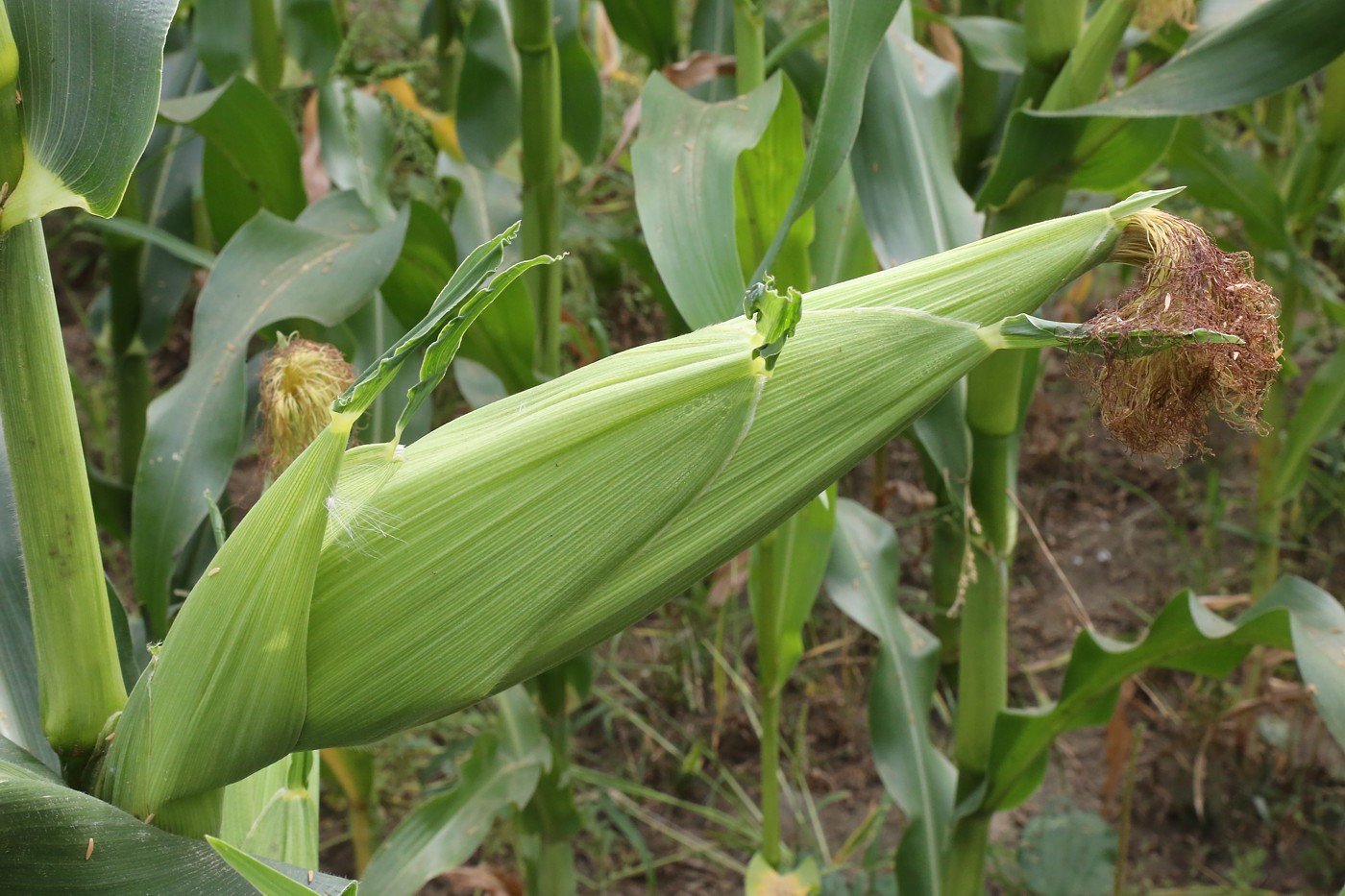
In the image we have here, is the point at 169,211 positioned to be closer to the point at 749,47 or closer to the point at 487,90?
the point at 487,90

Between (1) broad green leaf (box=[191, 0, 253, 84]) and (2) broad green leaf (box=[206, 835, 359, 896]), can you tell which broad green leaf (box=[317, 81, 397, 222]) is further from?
(2) broad green leaf (box=[206, 835, 359, 896])

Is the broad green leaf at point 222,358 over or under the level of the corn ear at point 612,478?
under

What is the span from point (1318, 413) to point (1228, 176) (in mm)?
416

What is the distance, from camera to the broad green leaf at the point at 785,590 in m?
1.23

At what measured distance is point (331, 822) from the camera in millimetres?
2064

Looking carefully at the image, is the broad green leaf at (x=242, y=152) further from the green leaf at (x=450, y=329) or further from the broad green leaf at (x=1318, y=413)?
the broad green leaf at (x=1318, y=413)

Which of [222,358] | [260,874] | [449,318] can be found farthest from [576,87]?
[260,874]

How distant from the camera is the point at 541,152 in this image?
116 cm

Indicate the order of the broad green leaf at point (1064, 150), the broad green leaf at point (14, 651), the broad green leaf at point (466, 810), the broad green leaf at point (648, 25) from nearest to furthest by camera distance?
the broad green leaf at point (14, 651) → the broad green leaf at point (1064, 150) → the broad green leaf at point (466, 810) → the broad green leaf at point (648, 25)

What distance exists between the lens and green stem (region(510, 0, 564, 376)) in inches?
43.1

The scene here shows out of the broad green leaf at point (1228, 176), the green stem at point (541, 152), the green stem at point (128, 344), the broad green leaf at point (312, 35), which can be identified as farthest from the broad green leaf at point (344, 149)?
the broad green leaf at point (1228, 176)

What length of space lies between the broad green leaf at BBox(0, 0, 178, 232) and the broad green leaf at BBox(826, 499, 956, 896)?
3.53ft

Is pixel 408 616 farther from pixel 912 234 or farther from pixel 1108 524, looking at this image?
pixel 1108 524

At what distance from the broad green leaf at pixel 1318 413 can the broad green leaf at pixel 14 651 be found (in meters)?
1.72
